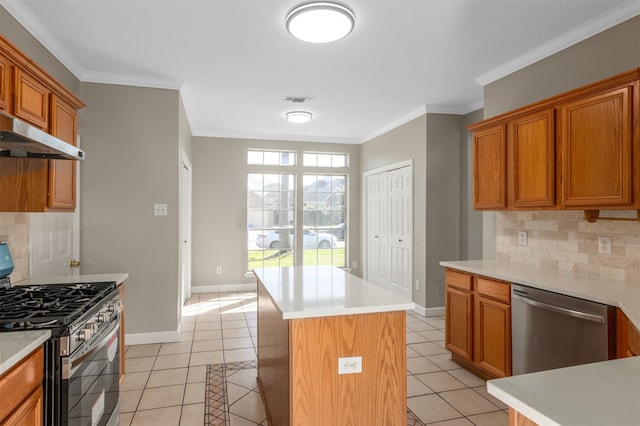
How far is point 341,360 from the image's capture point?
1.79 meters

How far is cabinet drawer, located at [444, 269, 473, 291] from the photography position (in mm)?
3034

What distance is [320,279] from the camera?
2.47 m

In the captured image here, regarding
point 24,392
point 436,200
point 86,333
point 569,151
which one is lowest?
point 24,392

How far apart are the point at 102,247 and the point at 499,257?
3.88 m

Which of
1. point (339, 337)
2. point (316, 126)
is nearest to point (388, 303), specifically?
point (339, 337)

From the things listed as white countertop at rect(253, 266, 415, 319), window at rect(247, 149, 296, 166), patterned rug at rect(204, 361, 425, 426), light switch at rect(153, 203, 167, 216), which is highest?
window at rect(247, 149, 296, 166)

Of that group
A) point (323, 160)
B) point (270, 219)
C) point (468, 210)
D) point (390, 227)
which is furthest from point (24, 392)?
point (323, 160)

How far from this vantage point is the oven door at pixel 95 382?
162 centimetres

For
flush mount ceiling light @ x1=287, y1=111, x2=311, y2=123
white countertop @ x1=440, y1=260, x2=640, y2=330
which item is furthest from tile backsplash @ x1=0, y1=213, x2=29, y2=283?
white countertop @ x1=440, y1=260, x2=640, y2=330

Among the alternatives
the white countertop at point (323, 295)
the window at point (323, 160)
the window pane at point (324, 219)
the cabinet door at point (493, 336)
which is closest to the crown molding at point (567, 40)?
the cabinet door at point (493, 336)

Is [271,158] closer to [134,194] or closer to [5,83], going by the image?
[134,194]

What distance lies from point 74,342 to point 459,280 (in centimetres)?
273

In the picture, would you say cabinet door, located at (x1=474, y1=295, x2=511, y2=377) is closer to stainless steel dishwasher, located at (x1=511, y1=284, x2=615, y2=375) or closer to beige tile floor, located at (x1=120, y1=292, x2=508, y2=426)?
stainless steel dishwasher, located at (x1=511, y1=284, x2=615, y2=375)

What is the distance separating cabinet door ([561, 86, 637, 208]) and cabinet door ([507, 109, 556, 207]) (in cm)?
11
